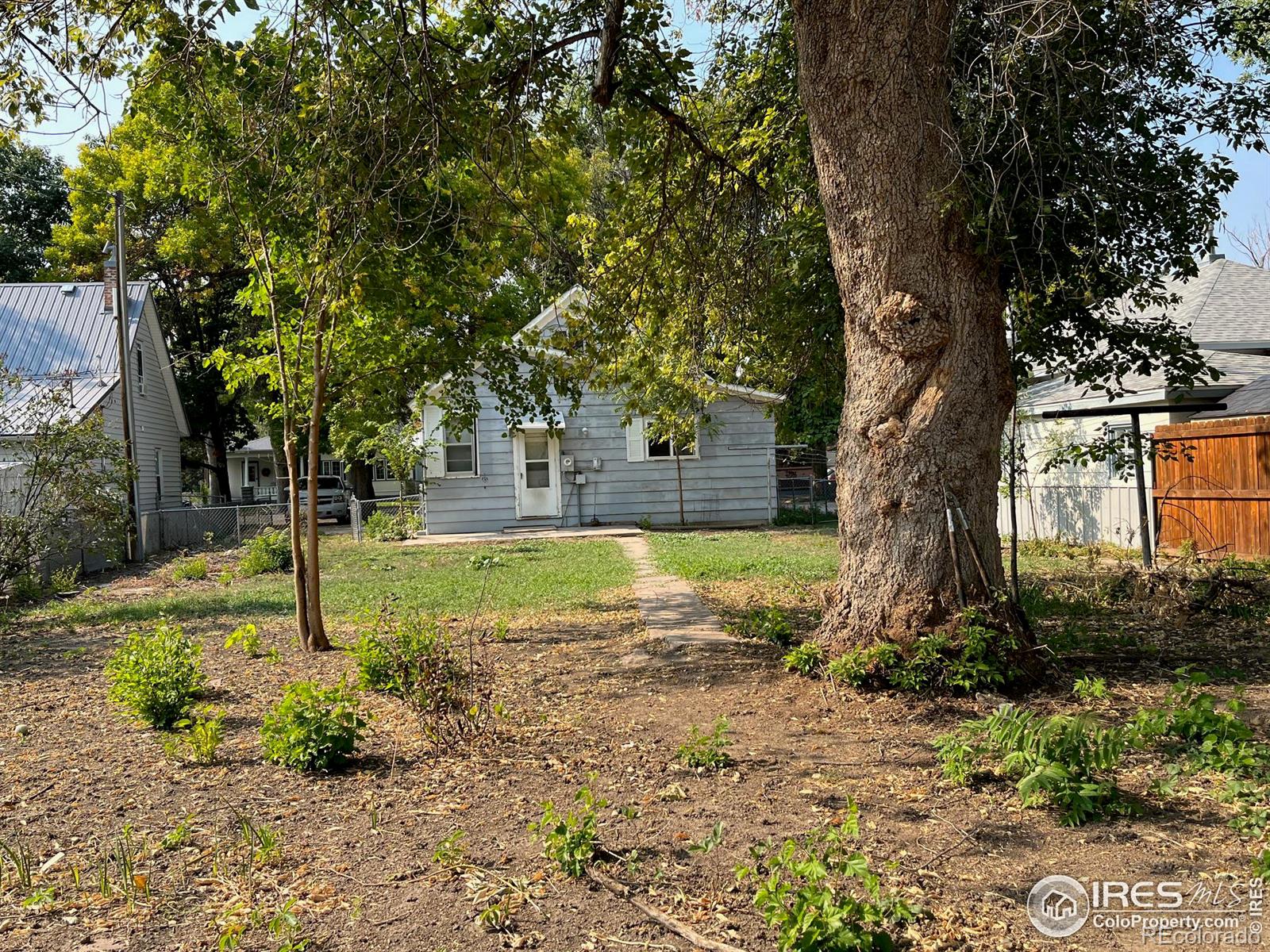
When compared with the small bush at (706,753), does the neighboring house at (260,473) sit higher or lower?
higher

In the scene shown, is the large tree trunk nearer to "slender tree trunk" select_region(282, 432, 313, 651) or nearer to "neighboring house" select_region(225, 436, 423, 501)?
"slender tree trunk" select_region(282, 432, 313, 651)

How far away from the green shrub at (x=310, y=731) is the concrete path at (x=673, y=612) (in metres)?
3.29

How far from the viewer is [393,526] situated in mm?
22031

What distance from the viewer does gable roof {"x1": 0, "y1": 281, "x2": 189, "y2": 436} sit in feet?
68.7

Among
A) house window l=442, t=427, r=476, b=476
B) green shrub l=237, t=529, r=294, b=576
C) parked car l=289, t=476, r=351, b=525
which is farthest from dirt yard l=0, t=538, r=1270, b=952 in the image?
parked car l=289, t=476, r=351, b=525

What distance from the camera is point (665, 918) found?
9.92 ft

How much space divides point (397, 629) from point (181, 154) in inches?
225

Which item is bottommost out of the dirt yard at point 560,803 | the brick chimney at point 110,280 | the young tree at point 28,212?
the dirt yard at point 560,803

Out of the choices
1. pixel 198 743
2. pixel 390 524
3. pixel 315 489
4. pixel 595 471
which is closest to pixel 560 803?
pixel 198 743

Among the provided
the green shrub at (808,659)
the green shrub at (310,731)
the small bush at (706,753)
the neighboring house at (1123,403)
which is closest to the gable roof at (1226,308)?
the neighboring house at (1123,403)

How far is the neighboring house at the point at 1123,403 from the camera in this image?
14383 millimetres

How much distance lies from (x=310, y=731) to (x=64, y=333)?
22.1 metres

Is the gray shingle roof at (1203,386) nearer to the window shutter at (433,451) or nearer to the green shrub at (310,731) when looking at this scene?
the green shrub at (310,731)

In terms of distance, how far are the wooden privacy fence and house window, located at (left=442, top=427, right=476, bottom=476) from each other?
14.3 metres
